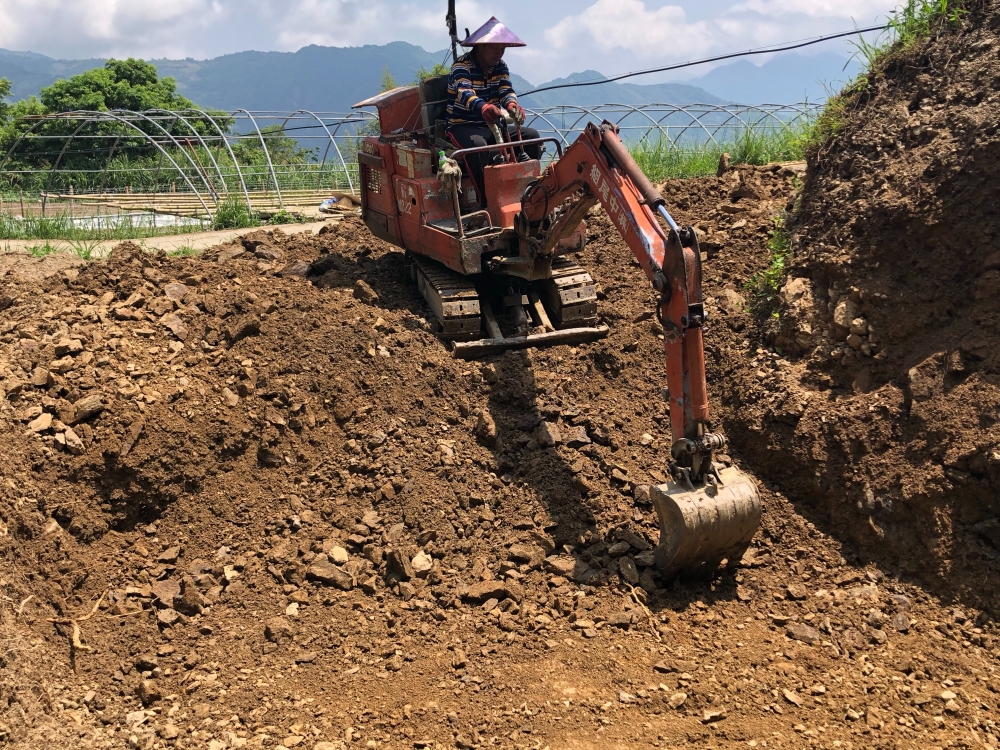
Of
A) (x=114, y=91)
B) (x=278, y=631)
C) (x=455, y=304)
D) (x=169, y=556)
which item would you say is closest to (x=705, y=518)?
(x=278, y=631)

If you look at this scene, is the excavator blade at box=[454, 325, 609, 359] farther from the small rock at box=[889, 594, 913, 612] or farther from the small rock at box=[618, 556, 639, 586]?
the small rock at box=[889, 594, 913, 612]

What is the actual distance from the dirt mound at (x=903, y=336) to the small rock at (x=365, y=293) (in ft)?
10.7

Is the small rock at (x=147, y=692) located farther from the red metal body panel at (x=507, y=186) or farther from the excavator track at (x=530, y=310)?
the red metal body panel at (x=507, y=186)

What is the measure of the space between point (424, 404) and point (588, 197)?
1.90m

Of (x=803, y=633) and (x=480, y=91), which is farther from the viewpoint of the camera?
(x=480, y=91)

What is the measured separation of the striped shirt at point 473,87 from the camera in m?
7.36

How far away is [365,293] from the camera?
7730mm

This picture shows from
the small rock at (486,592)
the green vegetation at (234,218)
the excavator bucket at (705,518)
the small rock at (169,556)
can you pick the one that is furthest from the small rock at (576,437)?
the green vegetation at (234,218)

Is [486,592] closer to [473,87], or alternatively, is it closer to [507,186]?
[507,186]

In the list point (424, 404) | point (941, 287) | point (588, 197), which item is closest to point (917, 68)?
point (941, 287)

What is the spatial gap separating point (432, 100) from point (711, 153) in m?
6.73

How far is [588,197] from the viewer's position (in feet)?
19.2

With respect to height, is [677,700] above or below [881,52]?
below

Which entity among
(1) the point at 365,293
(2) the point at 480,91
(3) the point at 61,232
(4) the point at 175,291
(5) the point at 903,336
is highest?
(2) the point at 480,91
